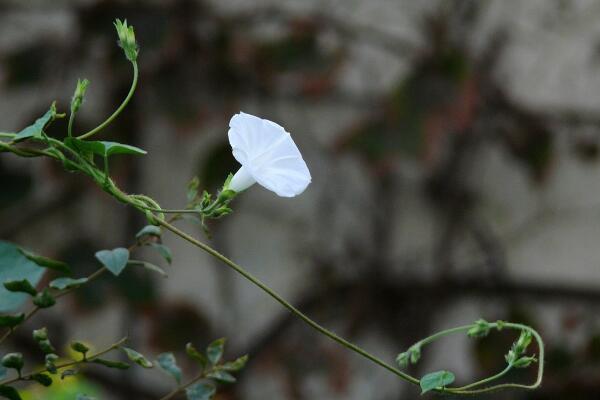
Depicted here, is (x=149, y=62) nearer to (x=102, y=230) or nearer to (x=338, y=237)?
(x=102, y=230)

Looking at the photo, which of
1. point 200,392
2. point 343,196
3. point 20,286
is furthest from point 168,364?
point 343,196

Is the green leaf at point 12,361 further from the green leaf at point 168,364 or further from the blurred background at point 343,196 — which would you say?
the blurred background at point 343,196

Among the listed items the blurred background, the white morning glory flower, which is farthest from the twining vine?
the blurred background

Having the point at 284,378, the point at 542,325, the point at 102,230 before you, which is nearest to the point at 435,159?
the point at 542,325

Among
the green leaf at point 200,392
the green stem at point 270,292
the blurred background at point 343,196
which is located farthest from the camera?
the blurred background at point 343,196

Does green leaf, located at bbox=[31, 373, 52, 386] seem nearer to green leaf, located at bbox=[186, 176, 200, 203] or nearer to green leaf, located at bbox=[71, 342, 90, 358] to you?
green leaf, located at bbox=[71, 342, 90, 358]

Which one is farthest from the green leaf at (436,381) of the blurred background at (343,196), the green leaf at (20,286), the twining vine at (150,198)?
the blurred background at (343,196)

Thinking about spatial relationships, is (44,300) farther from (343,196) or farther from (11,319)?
(343,196)
